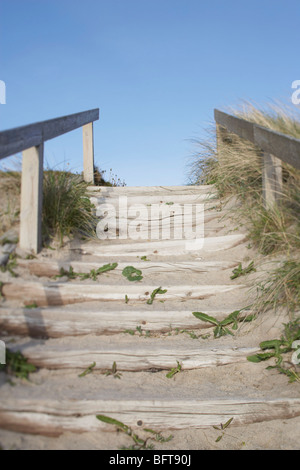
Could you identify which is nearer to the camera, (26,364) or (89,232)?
(26,364)

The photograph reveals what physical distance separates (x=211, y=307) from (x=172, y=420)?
3.92ft

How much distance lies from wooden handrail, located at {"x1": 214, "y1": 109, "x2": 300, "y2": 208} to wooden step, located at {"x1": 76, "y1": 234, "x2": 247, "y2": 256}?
22.8 inches

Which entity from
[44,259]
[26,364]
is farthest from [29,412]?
[44,259]

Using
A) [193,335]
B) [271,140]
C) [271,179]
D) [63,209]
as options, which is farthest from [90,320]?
[271,140]

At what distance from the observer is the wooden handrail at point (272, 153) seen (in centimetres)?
371

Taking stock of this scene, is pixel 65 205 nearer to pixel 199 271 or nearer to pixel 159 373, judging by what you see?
pixel 199 271

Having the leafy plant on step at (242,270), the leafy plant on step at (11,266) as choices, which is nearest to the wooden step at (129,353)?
the leafy plant on step at (11,266)

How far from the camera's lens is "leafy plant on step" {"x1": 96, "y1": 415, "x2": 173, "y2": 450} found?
8.86ft

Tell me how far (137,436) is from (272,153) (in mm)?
2803

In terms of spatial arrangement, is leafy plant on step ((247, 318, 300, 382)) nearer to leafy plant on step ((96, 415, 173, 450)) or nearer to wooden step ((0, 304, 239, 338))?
wooden step ((0, 304, 239, 338))

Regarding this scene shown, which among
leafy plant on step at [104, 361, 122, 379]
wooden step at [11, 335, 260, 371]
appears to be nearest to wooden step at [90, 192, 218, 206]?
wooden step at [11, 335, 260, 371]

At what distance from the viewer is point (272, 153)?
165 inches

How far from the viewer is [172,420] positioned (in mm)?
2852

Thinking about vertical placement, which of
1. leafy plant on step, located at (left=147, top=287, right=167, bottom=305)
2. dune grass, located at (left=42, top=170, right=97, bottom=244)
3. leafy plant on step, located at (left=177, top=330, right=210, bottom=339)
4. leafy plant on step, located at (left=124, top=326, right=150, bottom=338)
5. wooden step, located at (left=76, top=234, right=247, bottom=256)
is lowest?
leafy plant on step, located at (left=177, top=330, right=210, bottom=339)
